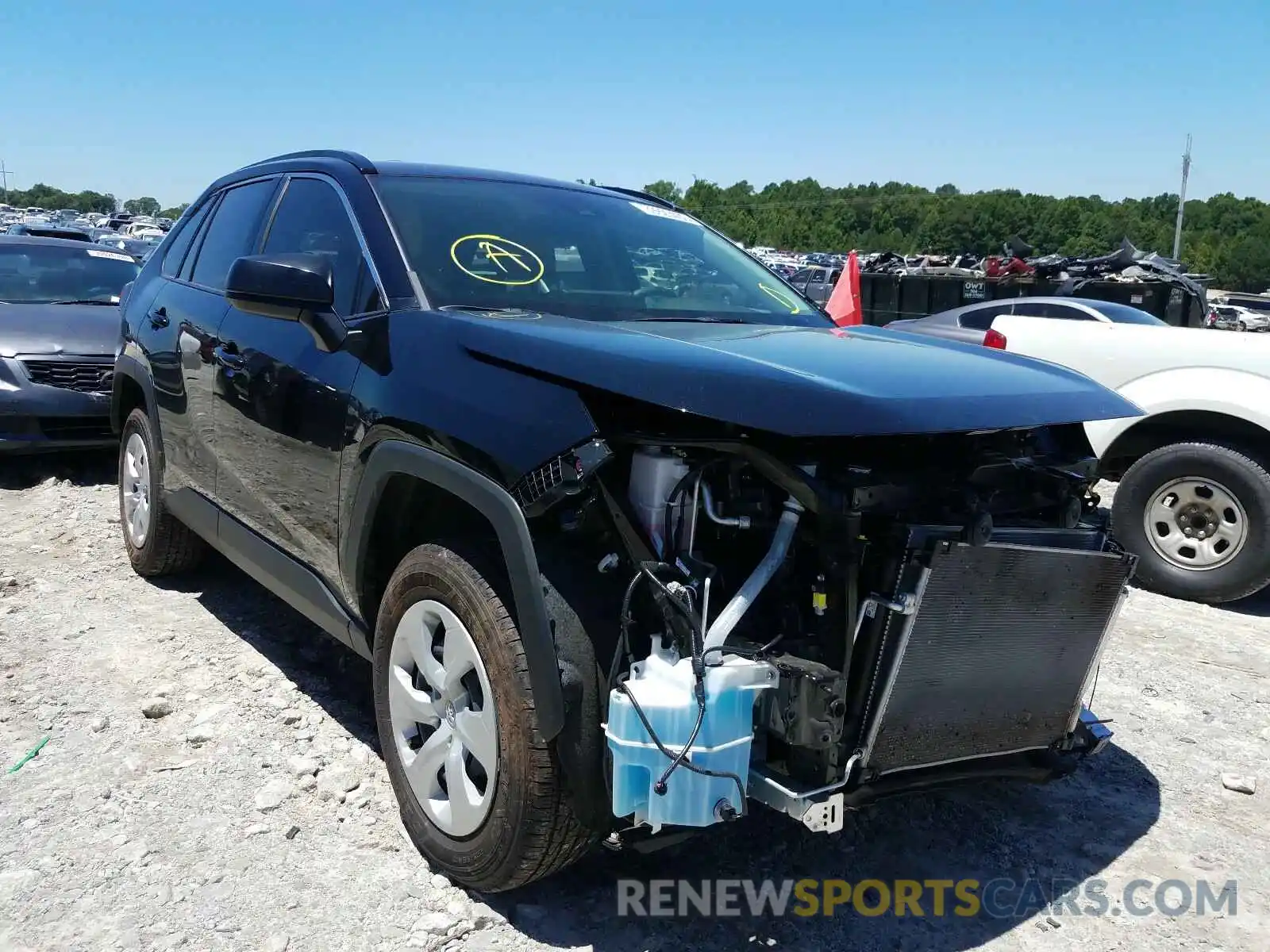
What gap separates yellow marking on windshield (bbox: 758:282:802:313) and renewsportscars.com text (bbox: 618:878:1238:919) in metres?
1.95

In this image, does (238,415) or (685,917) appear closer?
(685,917)

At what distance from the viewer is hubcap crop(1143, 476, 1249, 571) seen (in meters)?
5.40

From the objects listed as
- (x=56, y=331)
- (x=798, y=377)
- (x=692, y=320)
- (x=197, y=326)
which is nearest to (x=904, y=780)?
(x=798, y=377)

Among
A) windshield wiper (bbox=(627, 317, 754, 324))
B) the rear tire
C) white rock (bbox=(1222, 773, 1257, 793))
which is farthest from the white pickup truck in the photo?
the rear tire

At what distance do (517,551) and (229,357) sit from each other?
1.93m

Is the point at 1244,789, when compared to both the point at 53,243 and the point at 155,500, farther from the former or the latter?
the point at 53,243

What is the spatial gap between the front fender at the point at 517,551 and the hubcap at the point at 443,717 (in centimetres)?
21

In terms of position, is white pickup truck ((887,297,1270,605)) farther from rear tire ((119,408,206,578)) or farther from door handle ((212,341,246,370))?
rear tire ((119,408,206,578))

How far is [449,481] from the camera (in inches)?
99.3

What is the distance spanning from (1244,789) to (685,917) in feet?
6.99

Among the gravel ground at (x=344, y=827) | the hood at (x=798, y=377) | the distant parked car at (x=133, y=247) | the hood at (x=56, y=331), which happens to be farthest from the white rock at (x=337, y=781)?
the distant parked car at (x=133, y=247)

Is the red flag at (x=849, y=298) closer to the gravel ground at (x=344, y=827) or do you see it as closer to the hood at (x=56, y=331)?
the gravel ground at (x=344, y=827)

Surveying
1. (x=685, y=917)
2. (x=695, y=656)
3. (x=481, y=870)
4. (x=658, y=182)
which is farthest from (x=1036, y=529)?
(x=658, y=182)

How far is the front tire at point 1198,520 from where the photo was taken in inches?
209
